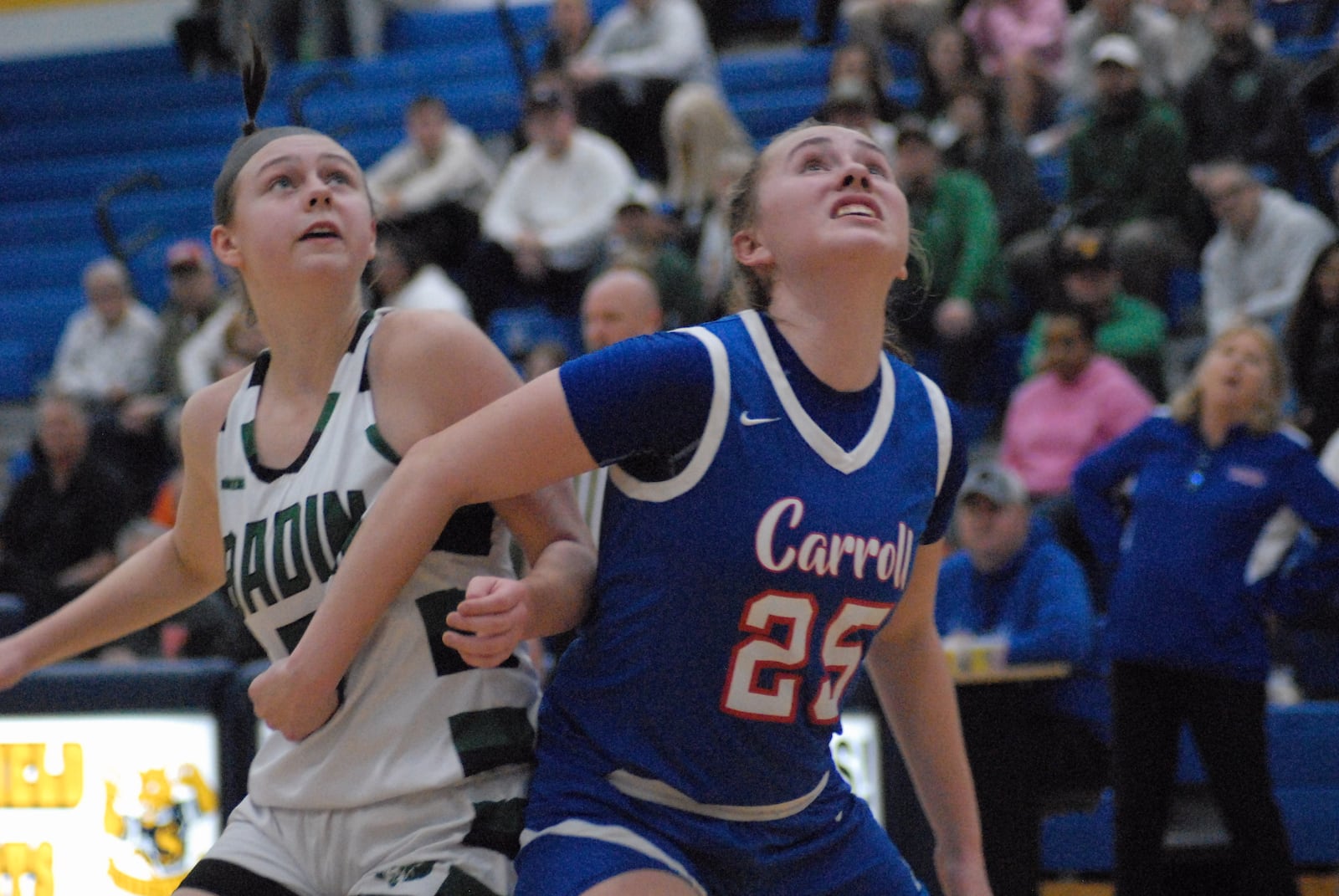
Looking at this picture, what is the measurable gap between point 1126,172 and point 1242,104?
89cm

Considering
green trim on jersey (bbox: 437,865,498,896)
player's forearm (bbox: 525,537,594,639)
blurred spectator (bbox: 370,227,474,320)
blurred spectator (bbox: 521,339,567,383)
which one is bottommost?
blurred spectator (bbox: 370,227,474,320)

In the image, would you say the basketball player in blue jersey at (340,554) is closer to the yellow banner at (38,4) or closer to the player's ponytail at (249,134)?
the player's ponytail at (249,134)

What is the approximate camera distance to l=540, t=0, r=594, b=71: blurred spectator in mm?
10992

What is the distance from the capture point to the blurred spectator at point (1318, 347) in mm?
6367

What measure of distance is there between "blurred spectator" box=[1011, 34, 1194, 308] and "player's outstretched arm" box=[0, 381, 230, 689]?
574 centimetres

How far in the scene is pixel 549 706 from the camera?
2.45 m

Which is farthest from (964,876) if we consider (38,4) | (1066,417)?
(38,4)

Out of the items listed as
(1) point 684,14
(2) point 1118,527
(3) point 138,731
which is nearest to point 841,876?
(3) point 138,731

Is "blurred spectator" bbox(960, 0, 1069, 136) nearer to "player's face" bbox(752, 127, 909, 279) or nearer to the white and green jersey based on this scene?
"player's face" bbox(752, 127, 909, 279)

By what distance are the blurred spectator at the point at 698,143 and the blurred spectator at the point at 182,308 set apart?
2716 mm

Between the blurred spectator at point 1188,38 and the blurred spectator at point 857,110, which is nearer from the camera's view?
the blurred spectator at point 857,110

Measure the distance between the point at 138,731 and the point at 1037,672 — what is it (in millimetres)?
2595

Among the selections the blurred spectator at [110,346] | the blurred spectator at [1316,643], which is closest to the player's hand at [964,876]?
the blurred spectator at [1316,643]

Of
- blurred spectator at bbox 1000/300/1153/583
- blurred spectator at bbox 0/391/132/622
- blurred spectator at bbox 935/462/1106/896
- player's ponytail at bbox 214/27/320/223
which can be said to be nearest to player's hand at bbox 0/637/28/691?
player's ponytail at bbox 214/27/320/223
